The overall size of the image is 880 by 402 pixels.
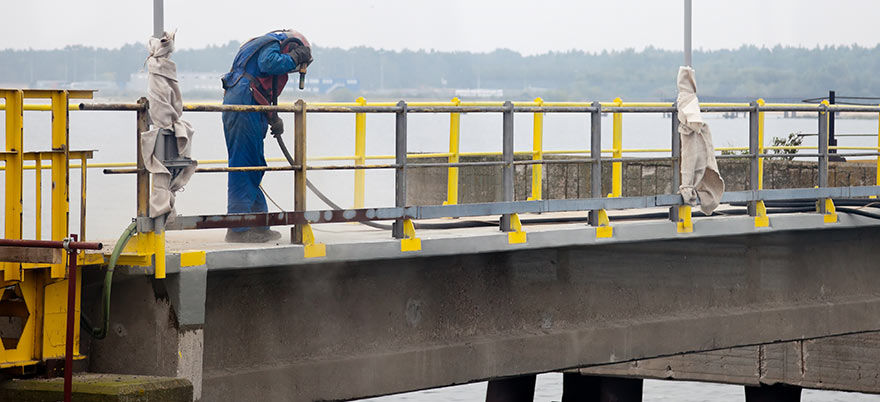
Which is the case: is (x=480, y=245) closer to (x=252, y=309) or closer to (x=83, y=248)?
(x=252, y=309)

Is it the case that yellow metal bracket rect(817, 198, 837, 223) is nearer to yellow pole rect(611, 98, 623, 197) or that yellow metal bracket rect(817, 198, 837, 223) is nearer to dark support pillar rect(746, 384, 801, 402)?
yellow pole rect(611, 98, 623, 197)

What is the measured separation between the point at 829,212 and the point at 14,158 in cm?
792

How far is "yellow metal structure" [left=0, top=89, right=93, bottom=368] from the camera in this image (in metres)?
7.27

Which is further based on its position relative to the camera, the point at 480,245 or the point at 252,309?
the point at 480,245

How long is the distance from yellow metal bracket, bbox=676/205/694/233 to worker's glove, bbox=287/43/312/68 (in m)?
3.71

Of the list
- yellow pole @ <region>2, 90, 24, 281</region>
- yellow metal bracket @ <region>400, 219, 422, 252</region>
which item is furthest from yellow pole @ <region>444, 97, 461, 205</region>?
yellow pole @ <region>2, 90, 24, 281</region>

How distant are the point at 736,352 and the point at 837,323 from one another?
548 centimetres

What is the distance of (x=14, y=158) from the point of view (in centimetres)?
728

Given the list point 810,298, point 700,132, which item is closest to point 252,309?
point 700,132

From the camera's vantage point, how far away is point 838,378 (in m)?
17.2

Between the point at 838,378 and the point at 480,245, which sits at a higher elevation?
the point at 480,245

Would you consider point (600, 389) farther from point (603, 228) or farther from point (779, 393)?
point (603, 228)

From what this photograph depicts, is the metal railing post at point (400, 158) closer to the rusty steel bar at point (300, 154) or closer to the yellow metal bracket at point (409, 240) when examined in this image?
the yellow metal bracket at point (409, 240)

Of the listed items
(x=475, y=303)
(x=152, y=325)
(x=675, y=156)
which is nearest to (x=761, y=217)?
(x=675, y=156)
